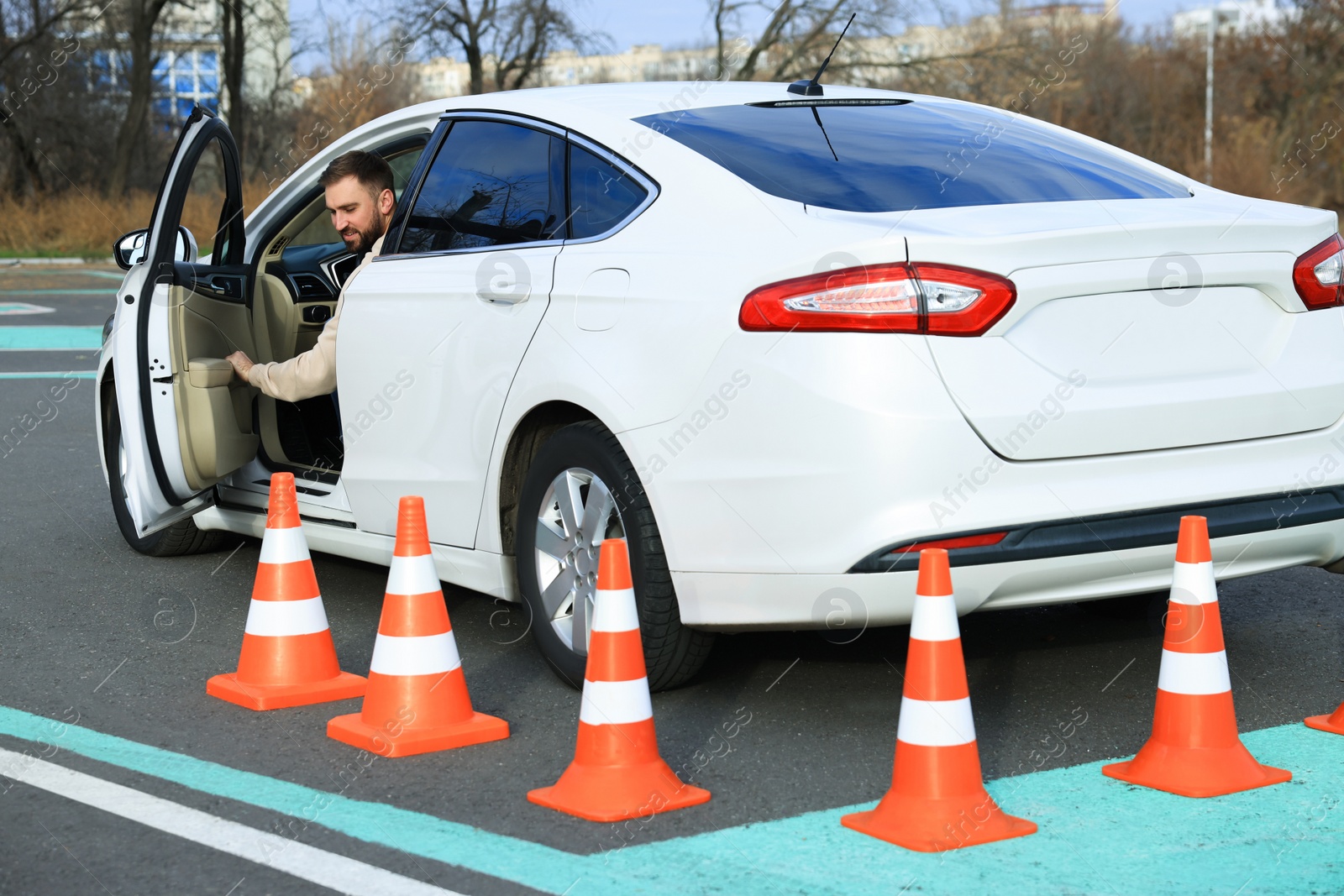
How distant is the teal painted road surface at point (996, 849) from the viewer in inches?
124

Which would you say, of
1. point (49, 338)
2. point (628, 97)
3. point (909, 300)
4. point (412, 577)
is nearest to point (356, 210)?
point (628, 97)

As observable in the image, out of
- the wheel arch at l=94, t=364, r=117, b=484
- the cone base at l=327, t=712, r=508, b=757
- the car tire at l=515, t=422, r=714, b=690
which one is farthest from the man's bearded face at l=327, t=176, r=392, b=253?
the cone base at l=327, t=712, r=508, b=757

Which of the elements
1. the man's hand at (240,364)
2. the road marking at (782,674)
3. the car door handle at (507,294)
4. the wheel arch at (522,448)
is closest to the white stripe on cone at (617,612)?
the wheel arch at (522,448)

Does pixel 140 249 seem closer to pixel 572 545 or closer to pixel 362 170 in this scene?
pixel 362 170

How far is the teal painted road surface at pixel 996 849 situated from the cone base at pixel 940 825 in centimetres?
3

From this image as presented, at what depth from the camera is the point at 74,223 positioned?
102 feet

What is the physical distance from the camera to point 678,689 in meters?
4.54

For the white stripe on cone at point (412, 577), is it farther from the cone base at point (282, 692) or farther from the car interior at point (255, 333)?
the car interior at point (255, 333)

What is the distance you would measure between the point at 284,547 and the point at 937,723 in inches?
83.1

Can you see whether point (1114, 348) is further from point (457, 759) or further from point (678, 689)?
point (457, 759)

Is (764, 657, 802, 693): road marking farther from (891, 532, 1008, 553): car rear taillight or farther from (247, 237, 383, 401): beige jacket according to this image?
(247, 237, 383, 401): beige jacket

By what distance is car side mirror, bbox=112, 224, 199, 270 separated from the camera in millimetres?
6148

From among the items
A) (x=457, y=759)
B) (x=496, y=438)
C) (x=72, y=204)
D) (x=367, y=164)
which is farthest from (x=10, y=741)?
(x=72, y=204)

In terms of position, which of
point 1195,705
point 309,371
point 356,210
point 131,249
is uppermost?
point 356,210
